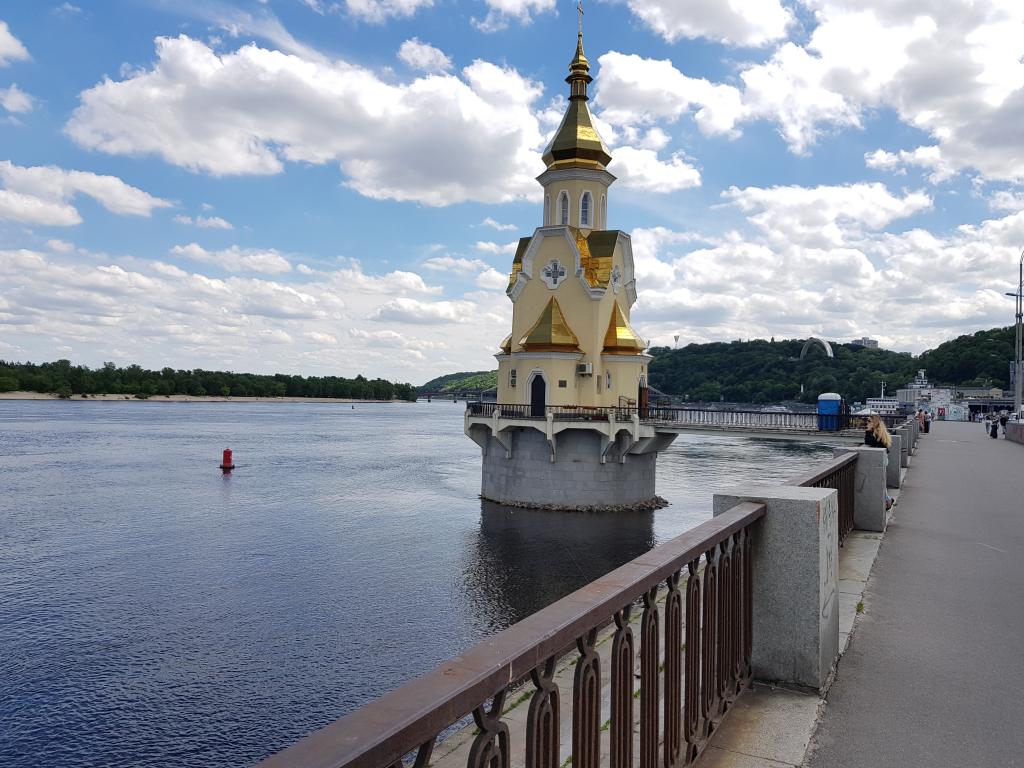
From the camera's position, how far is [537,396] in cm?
3422

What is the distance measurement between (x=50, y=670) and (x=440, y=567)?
464 inches

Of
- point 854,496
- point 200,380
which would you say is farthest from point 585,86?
point 200,380

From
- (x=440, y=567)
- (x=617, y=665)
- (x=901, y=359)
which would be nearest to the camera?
(x=617, y=665)

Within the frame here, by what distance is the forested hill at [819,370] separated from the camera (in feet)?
381

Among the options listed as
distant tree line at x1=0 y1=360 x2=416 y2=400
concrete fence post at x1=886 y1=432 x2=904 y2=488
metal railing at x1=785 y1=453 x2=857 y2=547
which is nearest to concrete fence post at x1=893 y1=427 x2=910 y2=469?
concrete fence post at x1=886 y1=432 x2=904 y2=488

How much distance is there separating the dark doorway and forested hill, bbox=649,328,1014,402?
302 feet

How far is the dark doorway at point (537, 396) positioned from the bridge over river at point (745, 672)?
26563 mm

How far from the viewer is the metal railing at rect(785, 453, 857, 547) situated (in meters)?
6.93

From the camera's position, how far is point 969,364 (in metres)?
120

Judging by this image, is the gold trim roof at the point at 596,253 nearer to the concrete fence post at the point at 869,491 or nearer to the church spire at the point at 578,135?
the church spire at the point at 578,135

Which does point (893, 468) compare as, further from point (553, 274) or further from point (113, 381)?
point (113, 381)

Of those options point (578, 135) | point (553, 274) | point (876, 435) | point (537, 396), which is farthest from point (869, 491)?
point (578, 135)

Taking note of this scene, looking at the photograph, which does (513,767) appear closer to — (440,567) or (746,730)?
(746,730)

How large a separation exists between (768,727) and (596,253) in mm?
32459
